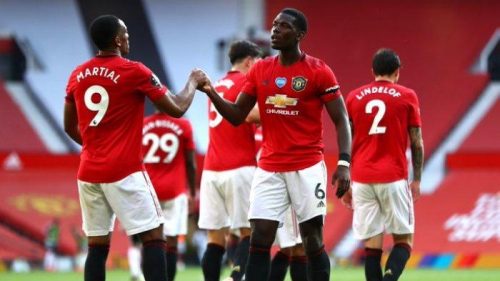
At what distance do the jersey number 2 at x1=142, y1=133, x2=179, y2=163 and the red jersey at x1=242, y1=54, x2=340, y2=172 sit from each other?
2.83 metres

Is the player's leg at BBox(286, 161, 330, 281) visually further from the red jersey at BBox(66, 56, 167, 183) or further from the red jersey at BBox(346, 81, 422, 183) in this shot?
the red jersey at BBox(346, 81, 422, 183)

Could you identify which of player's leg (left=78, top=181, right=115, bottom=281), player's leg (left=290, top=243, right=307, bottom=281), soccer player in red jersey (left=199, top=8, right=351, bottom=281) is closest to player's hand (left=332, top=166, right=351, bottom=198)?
soccer player in red jersey (left=199, top=8, right=351, bottom=281)

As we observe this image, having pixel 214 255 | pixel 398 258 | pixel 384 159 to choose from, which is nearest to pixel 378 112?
pixel 384 159

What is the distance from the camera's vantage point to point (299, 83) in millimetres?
8359

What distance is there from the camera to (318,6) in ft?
67.2

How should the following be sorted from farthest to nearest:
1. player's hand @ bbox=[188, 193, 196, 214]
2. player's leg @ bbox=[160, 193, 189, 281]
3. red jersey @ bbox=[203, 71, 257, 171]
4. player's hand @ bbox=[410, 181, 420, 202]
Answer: player's hand @ bbox=[188, 193, 196, 214] → player's leg @ bbox=[160, 193, 189, 281] → red jersey @ bbox=[203, 71, 257, 171] → player's hand @ bbox=[410, 181, 420, 202]

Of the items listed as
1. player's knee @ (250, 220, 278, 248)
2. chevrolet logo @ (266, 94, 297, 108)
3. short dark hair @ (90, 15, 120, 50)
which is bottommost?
player's knee @ (250, 220, 278, 248)

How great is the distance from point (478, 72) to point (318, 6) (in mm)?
3116

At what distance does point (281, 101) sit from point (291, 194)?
2.31 feet

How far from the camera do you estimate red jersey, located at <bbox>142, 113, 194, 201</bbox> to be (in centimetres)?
1120

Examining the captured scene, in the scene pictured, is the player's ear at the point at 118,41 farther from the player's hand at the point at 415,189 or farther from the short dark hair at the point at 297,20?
the player's hand at the point at 415,189

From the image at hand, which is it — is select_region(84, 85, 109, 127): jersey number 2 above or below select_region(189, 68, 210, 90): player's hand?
below

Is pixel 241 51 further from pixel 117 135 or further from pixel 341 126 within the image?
pixel 117 135

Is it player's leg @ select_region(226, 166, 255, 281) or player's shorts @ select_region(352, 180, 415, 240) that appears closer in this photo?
player's shorts @ select_region(352, 180, 415, 240)
